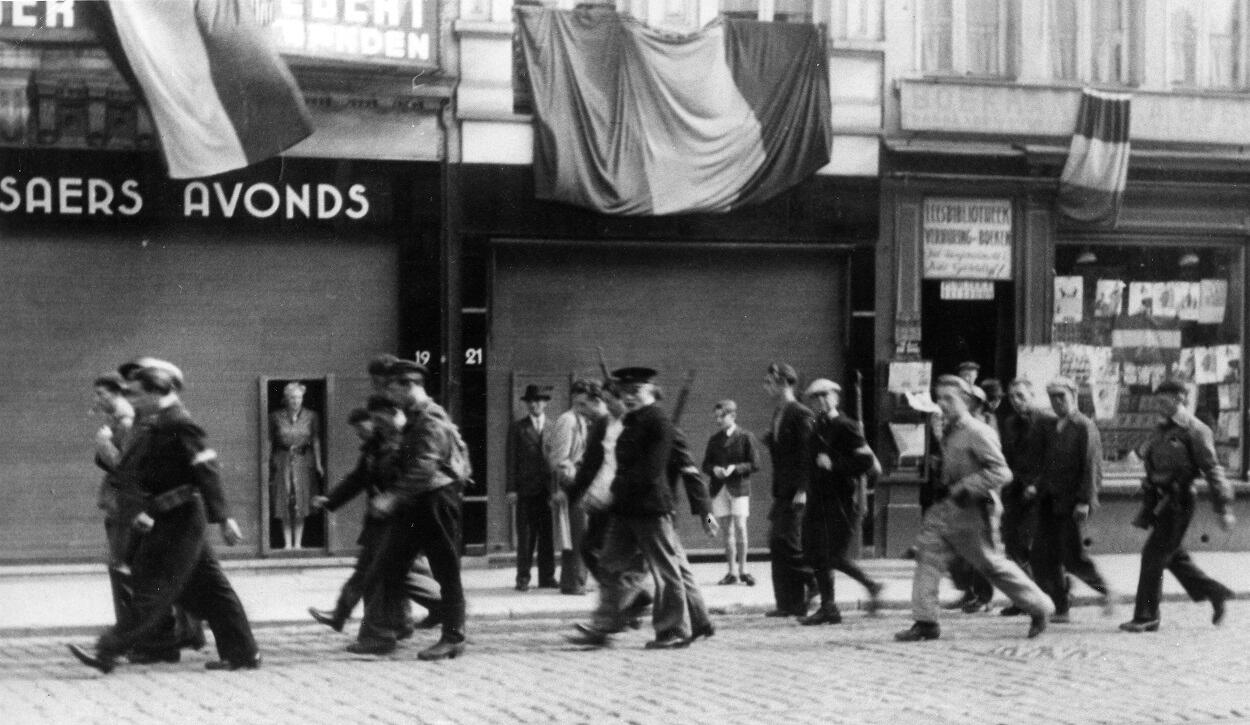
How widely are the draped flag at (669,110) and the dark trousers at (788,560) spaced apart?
517cm

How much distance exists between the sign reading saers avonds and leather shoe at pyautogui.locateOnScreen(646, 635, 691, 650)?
698 cm

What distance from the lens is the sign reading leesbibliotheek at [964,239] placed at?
2020 cm

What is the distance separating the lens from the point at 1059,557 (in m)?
14.7

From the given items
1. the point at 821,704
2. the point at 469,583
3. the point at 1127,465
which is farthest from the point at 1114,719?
the point at 1127,465

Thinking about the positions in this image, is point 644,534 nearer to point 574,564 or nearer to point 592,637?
point 592,637

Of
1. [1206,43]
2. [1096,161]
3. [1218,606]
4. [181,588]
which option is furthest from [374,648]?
[1206,43]

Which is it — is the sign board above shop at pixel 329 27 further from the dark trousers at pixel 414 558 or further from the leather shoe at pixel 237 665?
the leather shoe at pixel 237 665

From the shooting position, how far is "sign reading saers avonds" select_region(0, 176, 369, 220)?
17.6m

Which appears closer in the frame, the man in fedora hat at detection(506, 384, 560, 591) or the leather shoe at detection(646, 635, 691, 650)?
the leather shoe at detection(646, 635, 691, 650)

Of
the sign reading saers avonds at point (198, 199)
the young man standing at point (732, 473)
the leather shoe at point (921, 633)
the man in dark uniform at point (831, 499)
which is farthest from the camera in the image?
the sign reading saers avonds at point (198, 199)

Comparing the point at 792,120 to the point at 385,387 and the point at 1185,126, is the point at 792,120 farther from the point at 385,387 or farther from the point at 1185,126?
the point at 385,387

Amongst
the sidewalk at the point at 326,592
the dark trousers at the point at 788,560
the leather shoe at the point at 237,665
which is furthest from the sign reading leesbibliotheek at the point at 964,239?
the leather shoe at the point at 237,665

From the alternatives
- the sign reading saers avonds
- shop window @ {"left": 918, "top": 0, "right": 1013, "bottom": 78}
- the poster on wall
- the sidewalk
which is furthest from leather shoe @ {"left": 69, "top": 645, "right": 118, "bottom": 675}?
the poster on wall

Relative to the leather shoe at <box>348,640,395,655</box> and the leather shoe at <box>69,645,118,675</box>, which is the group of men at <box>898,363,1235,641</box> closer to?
the leather shoe at <box>348,640,395,655</box>
